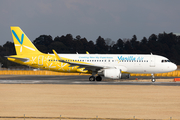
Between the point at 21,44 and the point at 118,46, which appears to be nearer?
the point at 21,44

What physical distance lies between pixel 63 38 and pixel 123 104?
14248cm

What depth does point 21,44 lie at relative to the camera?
1645 inches

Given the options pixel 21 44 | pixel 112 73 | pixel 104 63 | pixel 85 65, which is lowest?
pixel 112 73

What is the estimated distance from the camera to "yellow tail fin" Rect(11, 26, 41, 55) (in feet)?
136

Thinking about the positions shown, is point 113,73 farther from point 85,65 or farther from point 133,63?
point 133,63

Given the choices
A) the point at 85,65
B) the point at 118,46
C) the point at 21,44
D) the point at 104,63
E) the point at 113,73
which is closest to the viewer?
the point at 113,73

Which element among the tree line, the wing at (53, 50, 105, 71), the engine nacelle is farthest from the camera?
the tree line

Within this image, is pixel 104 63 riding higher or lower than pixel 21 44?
lower

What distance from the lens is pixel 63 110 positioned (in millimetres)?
16203

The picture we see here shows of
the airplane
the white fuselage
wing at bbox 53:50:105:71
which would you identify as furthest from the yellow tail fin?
the white fuselage

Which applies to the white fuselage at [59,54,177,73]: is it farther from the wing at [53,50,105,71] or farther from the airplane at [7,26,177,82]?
the wing at [53,50,105,71]

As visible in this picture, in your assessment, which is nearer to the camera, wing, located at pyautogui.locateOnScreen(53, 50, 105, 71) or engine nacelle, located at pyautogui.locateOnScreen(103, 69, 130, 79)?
engine nacelle, located at pyautogui.locateOnScreen(103, 69, 130, 79)

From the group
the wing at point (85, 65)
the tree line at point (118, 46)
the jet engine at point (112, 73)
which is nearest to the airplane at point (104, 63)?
the wing at point (85, 65)

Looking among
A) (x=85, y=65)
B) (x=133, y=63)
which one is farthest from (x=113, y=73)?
(x=133, y=63)
